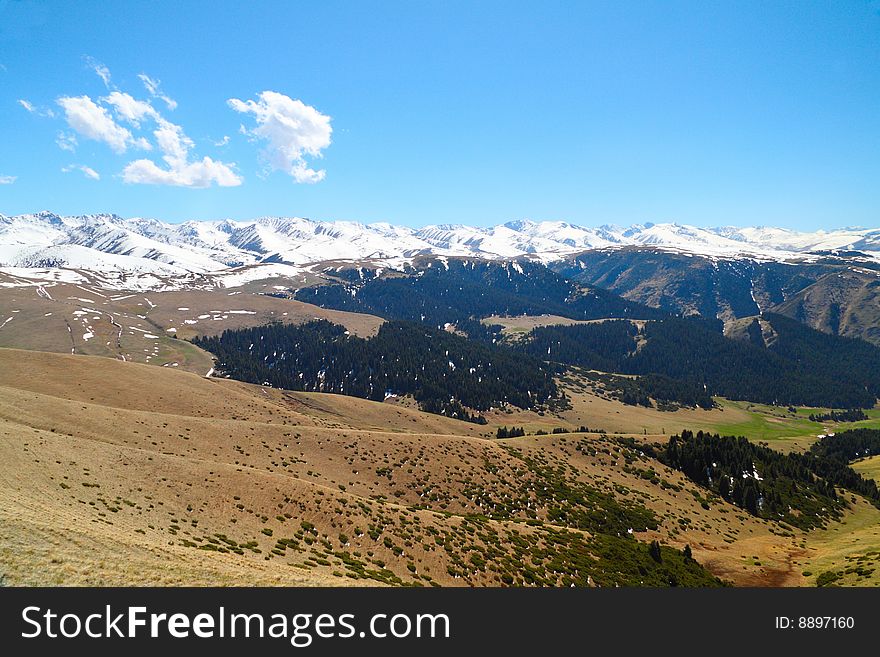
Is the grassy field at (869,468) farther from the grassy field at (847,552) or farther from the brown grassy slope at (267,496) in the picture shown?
the brown grassy slope at (267,496)

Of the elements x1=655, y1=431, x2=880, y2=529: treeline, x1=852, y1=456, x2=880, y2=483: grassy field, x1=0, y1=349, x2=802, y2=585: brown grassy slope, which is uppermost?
x1=0, y1=349, x2=802, y2=585: brown grassy slope

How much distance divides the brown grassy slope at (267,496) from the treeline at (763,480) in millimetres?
7414

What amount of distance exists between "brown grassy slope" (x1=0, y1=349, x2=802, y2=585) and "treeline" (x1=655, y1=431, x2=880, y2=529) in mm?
7414

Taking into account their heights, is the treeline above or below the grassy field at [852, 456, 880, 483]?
above

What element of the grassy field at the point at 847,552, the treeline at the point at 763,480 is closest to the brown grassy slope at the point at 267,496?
the grassy field at the point at 847,552

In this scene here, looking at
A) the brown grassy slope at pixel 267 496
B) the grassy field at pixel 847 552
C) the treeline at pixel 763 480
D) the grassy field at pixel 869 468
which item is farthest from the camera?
the grassy field at pixel 869 468

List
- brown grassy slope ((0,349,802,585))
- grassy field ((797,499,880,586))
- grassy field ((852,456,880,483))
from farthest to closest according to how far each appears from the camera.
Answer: grassy field ((852,456,880,483)) < grassy field ((797,499,880,586)) < brown grassy slope ((0,349,802,585))

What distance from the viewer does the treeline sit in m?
92.6

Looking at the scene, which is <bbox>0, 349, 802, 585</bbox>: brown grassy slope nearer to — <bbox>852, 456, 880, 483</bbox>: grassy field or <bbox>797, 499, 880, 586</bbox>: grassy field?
<bbox>797, 499, 880, 586</bbox>: grassy field

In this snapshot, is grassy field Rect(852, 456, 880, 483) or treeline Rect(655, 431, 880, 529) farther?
grassy field Rect(852, 456, 880, 483)

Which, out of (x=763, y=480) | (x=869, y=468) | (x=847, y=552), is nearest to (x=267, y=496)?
(x=847, y=552)

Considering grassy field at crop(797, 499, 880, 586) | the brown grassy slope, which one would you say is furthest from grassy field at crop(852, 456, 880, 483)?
the brown grassy slope

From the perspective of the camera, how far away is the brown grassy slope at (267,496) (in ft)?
85.5
